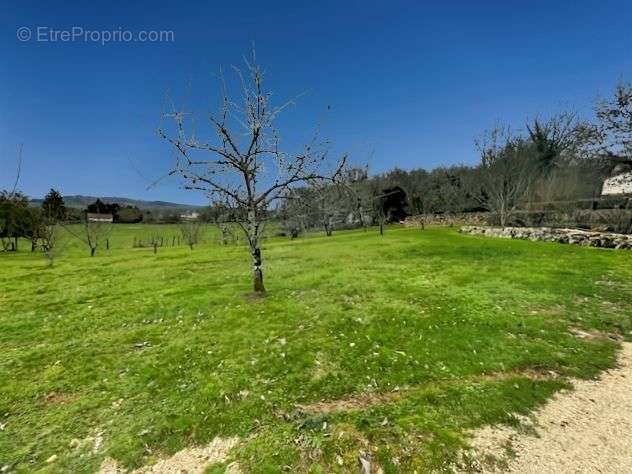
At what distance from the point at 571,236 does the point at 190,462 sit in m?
27.6

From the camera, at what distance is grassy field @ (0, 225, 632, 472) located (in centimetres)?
466

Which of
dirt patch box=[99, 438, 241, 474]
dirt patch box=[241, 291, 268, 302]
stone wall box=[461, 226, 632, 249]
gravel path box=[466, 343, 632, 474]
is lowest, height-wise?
gravel path box=[466, 343, 632, 474]

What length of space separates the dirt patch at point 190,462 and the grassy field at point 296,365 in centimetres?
13

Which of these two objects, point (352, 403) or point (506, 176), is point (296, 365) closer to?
point (352, 403)

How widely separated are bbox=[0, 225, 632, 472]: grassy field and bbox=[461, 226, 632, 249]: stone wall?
937 centimetres

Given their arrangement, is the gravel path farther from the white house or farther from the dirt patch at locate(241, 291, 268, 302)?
the white house

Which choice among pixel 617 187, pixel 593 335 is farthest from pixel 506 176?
pixel 593 335

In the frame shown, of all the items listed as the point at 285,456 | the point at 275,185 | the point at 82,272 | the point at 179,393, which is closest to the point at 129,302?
the point at 275,185

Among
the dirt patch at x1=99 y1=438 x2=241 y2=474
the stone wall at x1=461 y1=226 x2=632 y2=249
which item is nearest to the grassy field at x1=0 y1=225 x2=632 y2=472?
the dirt patch at x1=99 y1=438 x2=241 y2=474

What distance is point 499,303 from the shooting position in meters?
10.5

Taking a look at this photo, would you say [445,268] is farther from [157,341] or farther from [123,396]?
[123,396]

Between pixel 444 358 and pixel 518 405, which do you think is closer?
pixel 518 405

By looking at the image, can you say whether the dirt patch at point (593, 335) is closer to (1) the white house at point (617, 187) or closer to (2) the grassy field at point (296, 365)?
(2) the grassy field at point (296, 365)

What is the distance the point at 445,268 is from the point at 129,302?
44.6 feet
